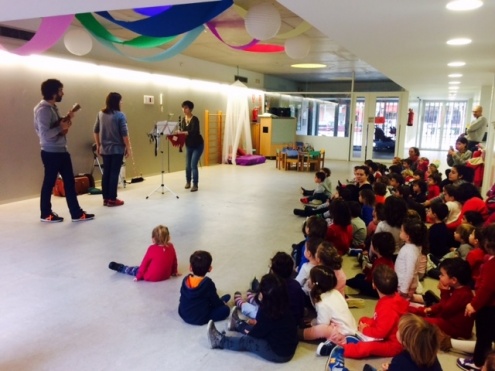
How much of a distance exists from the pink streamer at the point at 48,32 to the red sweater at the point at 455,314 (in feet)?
13.3

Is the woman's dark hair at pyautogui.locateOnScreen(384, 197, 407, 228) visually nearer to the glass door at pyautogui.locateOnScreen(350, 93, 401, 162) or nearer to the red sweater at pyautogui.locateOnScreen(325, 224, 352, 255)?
the red sweater at pyautogui.locateOnScreen(325, 224, 352, 255)

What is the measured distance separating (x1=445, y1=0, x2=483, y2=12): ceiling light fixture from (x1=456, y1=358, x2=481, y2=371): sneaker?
2.15m

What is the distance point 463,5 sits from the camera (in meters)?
2.53

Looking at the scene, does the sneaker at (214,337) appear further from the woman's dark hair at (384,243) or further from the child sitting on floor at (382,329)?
the woman's dark hair at (384,243)

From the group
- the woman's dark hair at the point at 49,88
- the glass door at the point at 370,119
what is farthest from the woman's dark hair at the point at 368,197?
the glass door at the point at 370,119

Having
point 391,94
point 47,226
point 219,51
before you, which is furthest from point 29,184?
point 391,94

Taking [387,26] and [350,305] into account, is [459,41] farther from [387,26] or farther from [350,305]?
[350,305]

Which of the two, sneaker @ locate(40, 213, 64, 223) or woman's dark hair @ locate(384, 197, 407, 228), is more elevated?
woman's dark hair @ locate(384, 197, 407, 228)

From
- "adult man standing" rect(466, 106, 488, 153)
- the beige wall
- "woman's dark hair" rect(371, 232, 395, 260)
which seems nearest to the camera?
"woman's dark hair" rect(371, 232, 395, 260)

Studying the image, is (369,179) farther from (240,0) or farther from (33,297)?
(33,297)

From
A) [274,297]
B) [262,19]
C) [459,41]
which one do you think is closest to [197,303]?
[274,297]

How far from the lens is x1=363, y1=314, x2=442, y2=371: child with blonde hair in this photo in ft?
5.42

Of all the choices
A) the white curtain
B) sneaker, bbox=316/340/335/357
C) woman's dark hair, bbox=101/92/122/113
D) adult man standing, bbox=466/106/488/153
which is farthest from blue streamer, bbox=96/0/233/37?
the white curtain

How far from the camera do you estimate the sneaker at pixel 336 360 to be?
2.12m
